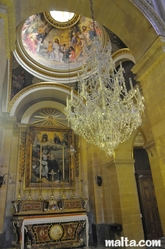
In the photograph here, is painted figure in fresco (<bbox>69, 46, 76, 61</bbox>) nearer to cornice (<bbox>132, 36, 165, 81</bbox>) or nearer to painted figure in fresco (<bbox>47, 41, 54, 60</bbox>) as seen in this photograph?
painted figure in fresco (<bbox>47, 41, 54, 60</bbox>)

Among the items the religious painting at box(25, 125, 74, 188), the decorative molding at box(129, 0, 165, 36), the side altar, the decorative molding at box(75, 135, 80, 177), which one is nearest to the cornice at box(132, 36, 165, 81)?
the decorative molding at box(129, 0, 165, 36)

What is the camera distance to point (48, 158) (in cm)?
856

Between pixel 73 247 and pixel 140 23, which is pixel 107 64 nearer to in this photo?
pixel 140 23

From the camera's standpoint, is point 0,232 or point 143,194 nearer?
point 0,232

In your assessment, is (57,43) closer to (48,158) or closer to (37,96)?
(37,96)

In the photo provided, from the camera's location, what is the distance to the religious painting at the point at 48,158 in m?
8.08

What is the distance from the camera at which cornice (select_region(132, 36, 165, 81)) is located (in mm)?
3777

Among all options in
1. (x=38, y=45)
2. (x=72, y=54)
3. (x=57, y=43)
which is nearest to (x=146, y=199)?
(x=72, y=54)

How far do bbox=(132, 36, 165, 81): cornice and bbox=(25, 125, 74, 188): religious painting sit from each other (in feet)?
14.9

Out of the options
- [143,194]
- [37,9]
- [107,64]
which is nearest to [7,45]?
[37,9]

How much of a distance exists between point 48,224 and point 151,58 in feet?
19.6

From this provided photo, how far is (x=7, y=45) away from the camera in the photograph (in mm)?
3635

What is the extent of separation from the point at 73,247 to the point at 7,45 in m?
6.52

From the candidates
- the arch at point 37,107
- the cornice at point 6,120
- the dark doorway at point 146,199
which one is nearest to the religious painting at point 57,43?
the arch at point 37,107
